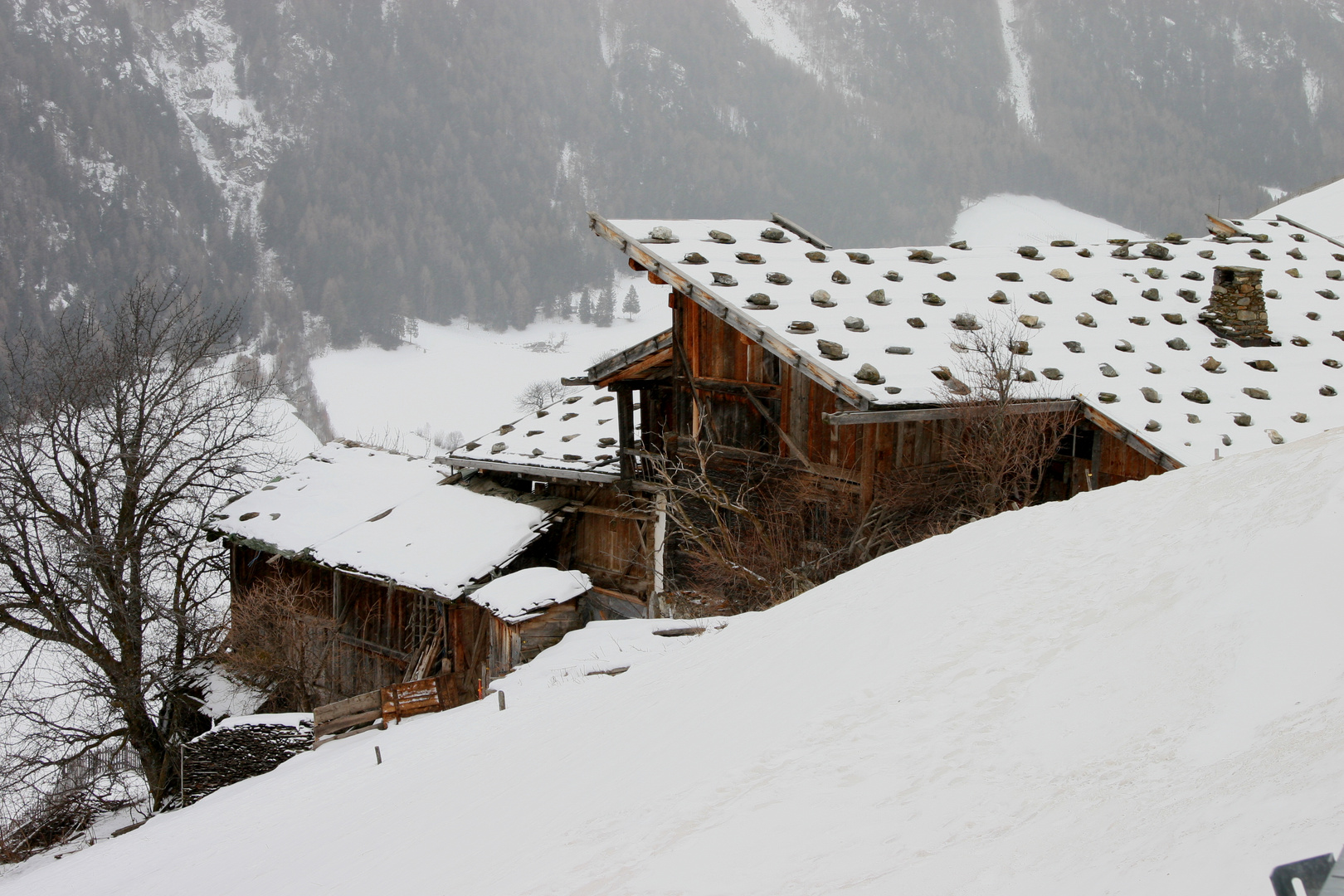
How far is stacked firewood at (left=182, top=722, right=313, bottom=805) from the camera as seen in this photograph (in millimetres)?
13703

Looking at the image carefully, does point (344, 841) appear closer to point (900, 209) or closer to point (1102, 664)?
point (1102, 664)

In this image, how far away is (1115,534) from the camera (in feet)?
16.4

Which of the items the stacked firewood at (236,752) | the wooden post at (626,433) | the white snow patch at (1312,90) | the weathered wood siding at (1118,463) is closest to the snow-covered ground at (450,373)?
the wooden post at (626,433)

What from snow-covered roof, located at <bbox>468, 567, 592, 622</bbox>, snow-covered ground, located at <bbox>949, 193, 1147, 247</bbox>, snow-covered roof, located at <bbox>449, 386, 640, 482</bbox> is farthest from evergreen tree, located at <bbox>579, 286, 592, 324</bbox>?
snow-covered roof, located at <bbox>468, 567, 592, 622</bbox>

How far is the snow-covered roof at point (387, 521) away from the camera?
15.2 metres

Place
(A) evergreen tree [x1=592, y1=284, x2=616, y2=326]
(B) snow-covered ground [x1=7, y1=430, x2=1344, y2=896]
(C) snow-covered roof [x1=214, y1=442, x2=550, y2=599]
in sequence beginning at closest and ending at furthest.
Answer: (B) snow-covered ground [x1=7, y1=430, x2=1344, y2=896] → (C) snow-covered roof [x1=214, y1=442, x2=550, y2=599] → (A) evergreen tree [x1=592, y1=284, x2=616, y2=326]

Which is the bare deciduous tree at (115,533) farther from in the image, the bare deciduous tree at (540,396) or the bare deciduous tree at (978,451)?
the bare deciduous tree at (540,396)

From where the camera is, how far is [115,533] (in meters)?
16.9

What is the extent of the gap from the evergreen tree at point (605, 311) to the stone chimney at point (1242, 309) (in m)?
89.8

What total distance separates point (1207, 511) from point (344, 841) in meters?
4.99

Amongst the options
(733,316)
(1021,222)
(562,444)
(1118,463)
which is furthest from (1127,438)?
(1021,222)

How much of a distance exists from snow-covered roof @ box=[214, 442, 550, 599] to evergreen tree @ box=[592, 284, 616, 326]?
7912 centimetres

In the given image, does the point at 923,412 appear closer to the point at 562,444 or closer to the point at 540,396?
the point at 562,444

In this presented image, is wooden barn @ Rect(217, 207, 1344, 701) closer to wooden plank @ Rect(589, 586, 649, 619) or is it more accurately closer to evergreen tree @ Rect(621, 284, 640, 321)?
wooden plank @ Rect(589, 586, 649, 619)
